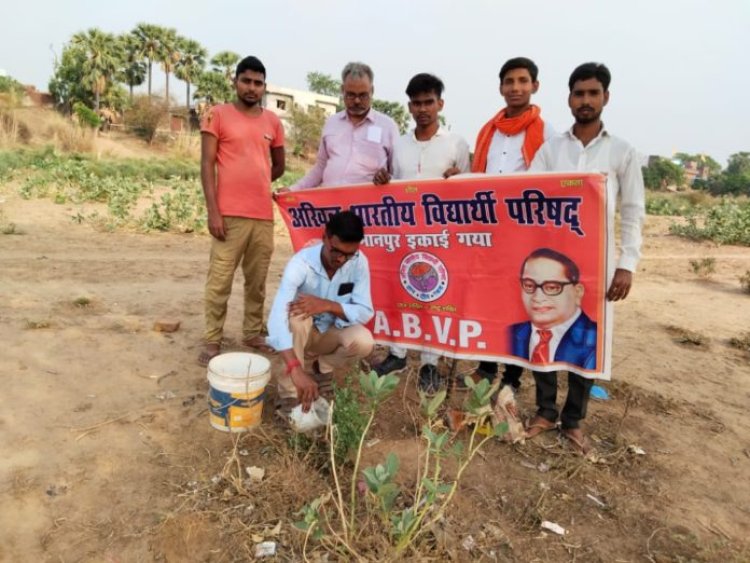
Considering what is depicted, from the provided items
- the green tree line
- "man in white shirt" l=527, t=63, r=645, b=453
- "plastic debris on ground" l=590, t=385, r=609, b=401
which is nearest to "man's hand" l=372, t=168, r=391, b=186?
"man in white shirt" l=527, t=63, r=645, b=453

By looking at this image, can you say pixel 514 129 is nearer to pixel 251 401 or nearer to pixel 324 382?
pixel 324 382

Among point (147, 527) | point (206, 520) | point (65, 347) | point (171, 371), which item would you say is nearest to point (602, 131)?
point (206, 520)

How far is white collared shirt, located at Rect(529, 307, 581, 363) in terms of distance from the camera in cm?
278

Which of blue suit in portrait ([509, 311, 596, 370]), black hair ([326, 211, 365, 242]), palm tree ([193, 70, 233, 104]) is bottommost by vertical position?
blue suit in portrait ([509, 311, 596, 370])

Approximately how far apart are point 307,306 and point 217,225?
116 centimetres

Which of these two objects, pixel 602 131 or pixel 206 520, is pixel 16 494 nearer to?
pixel 206 520

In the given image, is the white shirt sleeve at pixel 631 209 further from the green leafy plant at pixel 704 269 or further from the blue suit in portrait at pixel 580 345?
the green leafy plant at pixel 704 269

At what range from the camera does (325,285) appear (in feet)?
9.68

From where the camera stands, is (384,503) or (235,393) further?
(235,393)

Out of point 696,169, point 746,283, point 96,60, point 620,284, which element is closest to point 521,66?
point 620,284

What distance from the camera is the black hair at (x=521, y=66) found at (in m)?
2.92

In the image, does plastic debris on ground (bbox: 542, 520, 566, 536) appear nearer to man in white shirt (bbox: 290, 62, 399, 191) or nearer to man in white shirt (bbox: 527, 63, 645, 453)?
man in white shirt (bbox: 527, 63, 645, 453)

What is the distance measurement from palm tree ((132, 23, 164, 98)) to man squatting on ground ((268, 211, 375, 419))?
1443 inches

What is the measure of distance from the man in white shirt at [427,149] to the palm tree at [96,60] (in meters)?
34.7
